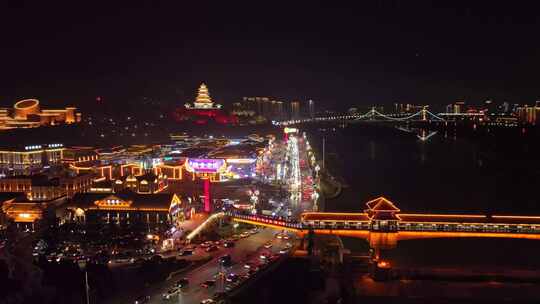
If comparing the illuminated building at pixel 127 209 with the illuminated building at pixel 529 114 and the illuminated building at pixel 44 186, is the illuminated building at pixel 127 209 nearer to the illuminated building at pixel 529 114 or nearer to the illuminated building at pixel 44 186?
the illuminated building at pixel 44 186

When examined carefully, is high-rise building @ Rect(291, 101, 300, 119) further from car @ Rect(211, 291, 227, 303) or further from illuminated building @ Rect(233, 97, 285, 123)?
car @ Rect(211, 291, 227, 303)

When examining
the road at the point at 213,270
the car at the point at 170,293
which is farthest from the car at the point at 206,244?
the car at the point at 170,293

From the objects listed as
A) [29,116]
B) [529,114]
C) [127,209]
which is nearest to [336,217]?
[127,209]

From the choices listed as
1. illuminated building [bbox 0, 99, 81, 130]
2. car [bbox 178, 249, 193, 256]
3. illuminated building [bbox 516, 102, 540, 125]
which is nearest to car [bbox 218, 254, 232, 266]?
car [bbox 178, 249, 193, 256]

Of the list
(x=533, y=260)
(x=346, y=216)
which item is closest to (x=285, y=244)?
(x=346, y=216)

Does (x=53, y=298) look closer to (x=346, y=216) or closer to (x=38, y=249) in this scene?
(x=38, y=249)

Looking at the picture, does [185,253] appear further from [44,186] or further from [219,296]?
[44,186]
